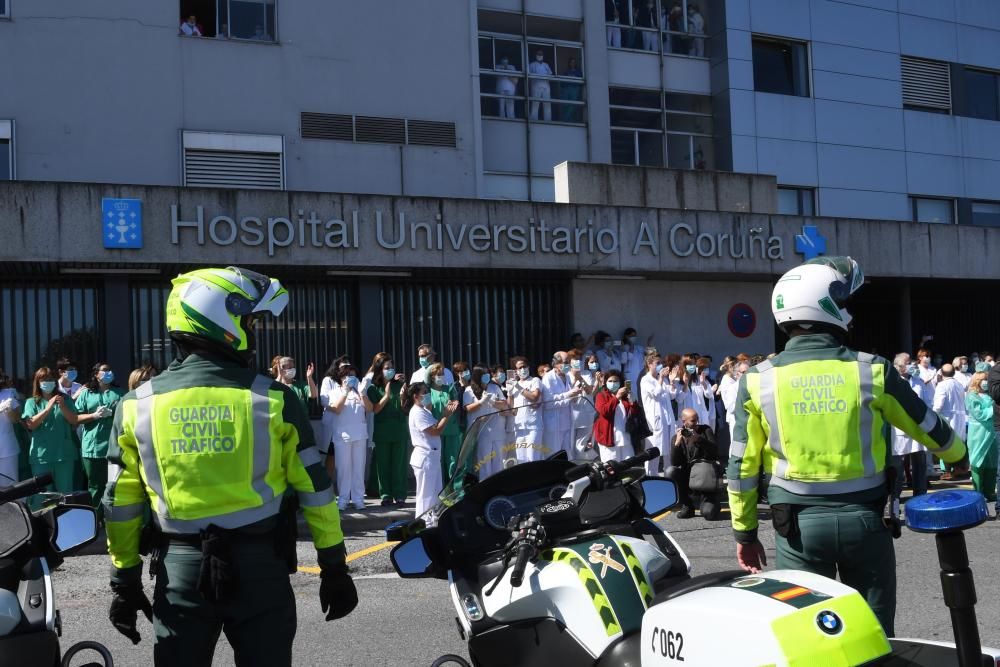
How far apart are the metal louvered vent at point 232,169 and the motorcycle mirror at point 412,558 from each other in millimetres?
17007

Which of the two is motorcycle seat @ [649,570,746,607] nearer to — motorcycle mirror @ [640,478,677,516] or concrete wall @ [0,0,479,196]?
motorcycle mirror @ [640,478,677,516]

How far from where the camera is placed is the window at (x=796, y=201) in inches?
1030

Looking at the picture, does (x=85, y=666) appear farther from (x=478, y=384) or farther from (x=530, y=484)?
(x=478, y=384)

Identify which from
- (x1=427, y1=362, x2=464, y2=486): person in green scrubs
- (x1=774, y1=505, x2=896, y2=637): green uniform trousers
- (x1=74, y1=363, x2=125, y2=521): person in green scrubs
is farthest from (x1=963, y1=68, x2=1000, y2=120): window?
(x1=774, y1=505, x2=896, y2=637): green uniform trousers

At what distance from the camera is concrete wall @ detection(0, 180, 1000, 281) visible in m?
15.0

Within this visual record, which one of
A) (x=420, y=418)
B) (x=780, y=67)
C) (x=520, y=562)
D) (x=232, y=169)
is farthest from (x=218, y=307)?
(x=780, y=67)

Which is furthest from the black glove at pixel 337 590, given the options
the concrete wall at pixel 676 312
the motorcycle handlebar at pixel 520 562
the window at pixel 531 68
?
the window at pixel 531 68

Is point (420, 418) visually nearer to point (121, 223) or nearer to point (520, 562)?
point (121, 223)

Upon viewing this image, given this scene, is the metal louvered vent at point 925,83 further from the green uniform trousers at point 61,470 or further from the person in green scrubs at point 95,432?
the green uniform trousers at point 61,470

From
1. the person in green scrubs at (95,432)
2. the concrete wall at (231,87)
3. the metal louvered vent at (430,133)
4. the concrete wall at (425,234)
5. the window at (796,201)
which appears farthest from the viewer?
the window at (796,201)

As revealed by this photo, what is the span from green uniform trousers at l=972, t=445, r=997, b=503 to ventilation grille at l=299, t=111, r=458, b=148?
13.1m

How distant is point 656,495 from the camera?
423 centimetres

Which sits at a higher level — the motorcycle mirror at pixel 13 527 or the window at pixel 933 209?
the window at pixel 933 209

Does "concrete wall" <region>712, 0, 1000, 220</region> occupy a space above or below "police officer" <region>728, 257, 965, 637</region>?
above
